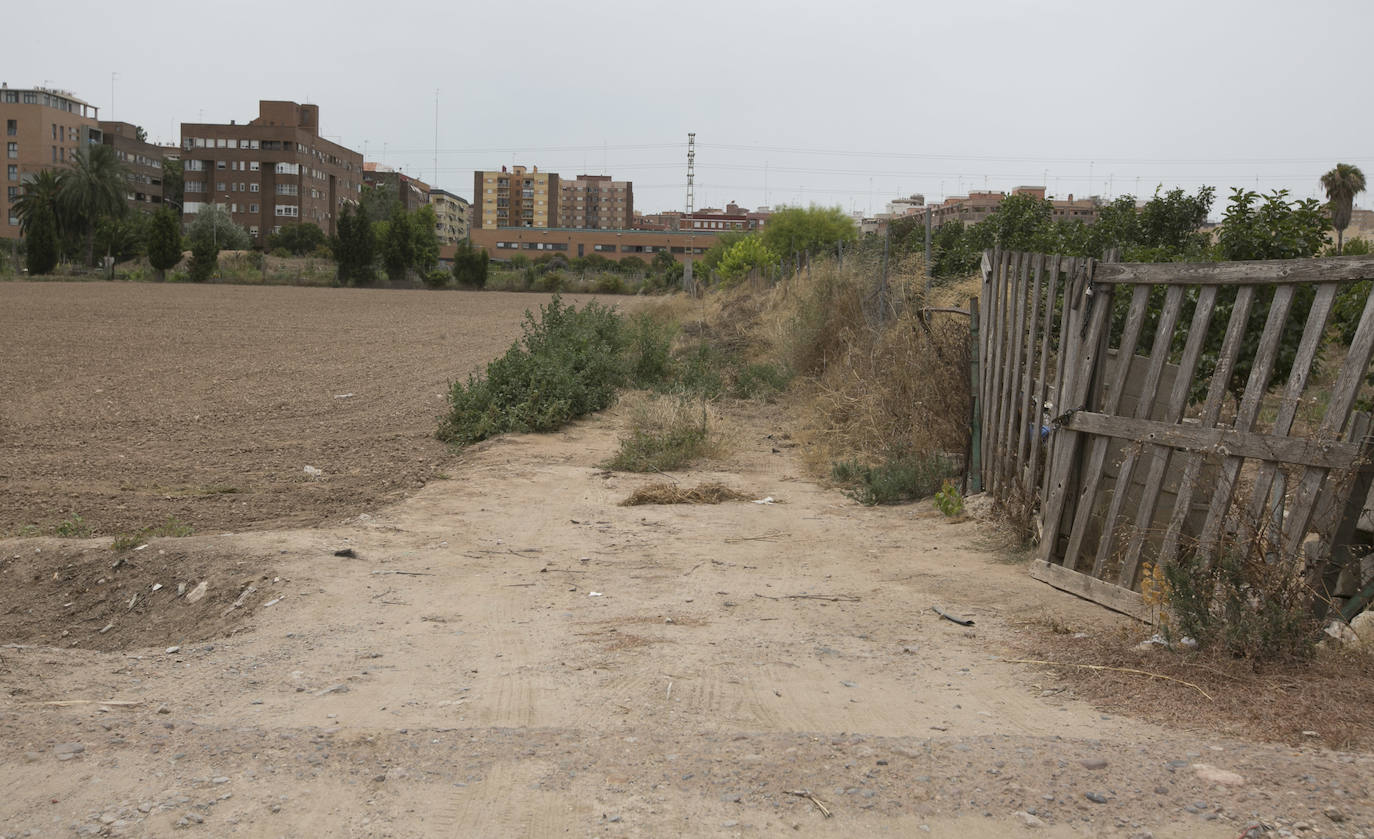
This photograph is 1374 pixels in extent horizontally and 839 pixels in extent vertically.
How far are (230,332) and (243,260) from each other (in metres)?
58.8

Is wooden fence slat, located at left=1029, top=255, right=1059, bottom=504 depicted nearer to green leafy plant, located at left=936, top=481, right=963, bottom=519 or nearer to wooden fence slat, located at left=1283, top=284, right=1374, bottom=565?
green leafy plant, located at left=936, top=481, right=963, bottom=519

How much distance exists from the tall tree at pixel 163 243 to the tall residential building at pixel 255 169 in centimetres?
4400

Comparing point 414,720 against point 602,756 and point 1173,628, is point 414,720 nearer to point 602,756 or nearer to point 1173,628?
point 602,756

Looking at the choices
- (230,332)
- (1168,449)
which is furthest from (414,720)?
(230,332)

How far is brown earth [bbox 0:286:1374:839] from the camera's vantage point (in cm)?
333

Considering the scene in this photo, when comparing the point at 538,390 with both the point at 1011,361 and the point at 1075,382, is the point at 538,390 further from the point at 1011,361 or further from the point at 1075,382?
the point at 1075,382

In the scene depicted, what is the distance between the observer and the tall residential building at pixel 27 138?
10750 centimetres

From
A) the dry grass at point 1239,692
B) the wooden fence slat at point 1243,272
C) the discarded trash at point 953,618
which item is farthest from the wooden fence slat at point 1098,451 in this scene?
the dry grass at point 1239,692

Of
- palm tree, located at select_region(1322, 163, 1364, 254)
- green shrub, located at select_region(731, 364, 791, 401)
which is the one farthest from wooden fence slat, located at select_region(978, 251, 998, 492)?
palm tree, located at select_region(1322, 163, 1364, 254)

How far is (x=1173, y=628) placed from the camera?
494 centimetres

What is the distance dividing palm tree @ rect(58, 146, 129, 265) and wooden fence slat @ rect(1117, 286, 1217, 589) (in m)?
97.3

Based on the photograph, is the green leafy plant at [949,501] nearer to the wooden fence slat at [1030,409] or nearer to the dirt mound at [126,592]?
the wooden fence slat at [1030,409]

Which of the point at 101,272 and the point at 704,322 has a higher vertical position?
the point at 704,322

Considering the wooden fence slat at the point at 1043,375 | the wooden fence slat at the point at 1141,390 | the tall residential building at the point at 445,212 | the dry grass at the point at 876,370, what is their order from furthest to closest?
1. the tall residential building at the point at 445,212
2. the dry grass at the point at 876,370
3. the wooden fence slat at the point at 1043,375
4. the wooden fence slat at the point at 1141,390
